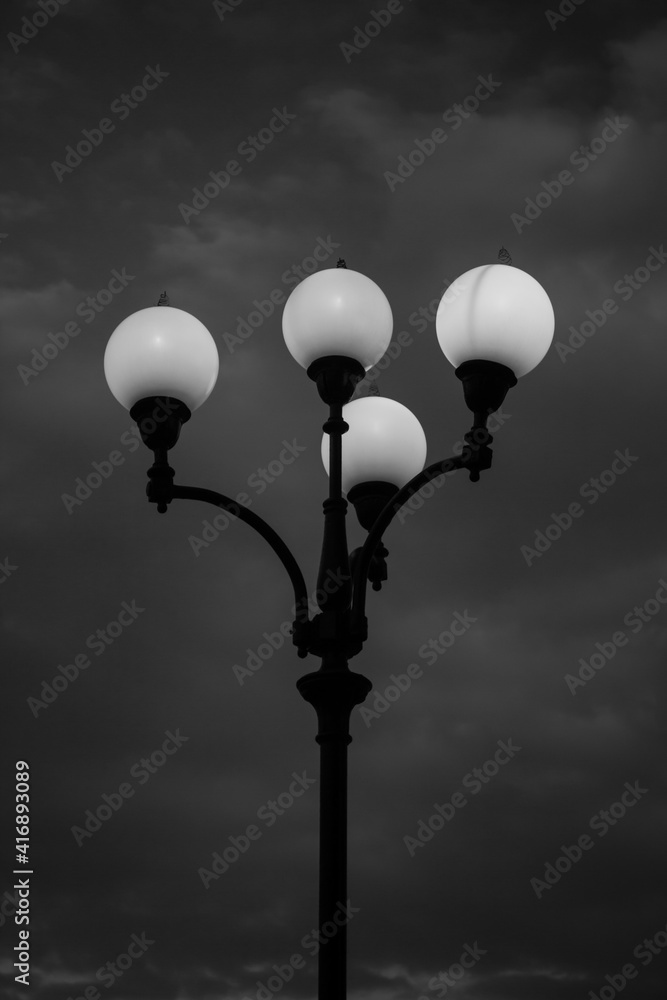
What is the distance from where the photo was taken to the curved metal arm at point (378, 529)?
21.7 ft

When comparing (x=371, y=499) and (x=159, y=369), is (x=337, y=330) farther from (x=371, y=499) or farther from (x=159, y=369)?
(x=371, y=499)

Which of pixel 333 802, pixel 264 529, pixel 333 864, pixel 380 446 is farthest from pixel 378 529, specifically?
pixel 333 864

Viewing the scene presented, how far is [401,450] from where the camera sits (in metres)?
8.08

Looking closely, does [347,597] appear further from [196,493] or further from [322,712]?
[196,493]

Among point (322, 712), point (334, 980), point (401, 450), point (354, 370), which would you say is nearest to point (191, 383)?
point (354, 370)

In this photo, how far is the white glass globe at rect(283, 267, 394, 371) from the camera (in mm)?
7176

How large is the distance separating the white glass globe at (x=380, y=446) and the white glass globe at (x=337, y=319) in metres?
0.76

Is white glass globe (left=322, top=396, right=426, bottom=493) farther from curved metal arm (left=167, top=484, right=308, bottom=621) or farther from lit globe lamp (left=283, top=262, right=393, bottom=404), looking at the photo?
curved metal arm (left=167, top=484, right=308, bottom=621)

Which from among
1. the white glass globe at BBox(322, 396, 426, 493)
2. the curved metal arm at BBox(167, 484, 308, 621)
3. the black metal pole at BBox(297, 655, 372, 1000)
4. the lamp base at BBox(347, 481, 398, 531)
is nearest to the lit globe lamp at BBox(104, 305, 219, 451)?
the curved metal arm at BBox(167, 484, 308, 621)

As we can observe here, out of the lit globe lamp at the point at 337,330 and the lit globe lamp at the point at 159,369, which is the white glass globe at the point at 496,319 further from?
the lit globe lamp at the point at 159,369

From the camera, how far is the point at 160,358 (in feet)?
23.4

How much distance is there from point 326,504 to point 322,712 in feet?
4.03

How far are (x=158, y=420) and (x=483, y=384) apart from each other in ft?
6.17

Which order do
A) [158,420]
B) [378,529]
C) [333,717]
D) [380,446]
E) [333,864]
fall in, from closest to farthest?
[333,864] → [333,717] → [378,529] → [158,420] → [380,446]
